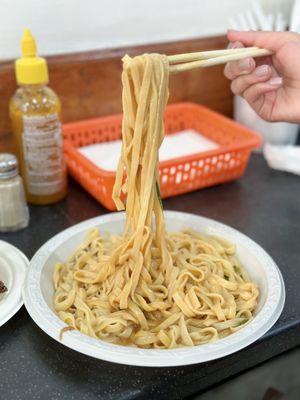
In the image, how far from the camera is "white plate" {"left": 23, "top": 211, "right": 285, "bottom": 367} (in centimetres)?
66

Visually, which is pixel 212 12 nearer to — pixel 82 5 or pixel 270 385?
pixel 82 5

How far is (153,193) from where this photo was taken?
0.81 m

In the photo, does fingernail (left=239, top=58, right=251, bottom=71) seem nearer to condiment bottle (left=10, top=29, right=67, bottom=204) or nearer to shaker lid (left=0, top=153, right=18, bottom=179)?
condiment bottle (left=10, top=29, right=67, bottom=204)

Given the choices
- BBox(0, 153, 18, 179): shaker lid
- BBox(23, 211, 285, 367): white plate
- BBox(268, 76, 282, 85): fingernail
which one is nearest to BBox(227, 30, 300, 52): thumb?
BBox(268, 76, 282, 85): fingernail

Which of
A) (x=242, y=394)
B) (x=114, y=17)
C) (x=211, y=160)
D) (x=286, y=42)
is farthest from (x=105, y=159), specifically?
(x=242, y=394)

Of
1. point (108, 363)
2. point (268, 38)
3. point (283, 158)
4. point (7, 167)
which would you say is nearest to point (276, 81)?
point (268, 38)

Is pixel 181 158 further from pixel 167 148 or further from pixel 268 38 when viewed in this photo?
pixel 268 38

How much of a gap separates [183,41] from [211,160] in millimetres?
442

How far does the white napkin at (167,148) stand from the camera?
119cm

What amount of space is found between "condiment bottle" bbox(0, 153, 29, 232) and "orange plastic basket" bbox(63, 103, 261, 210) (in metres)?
0.17

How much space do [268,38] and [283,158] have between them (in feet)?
1.38

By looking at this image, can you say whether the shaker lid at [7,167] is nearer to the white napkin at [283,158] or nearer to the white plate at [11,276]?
the white plate at [11,276]

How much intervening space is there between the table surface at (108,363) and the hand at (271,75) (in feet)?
0.82

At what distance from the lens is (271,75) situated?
105cm
